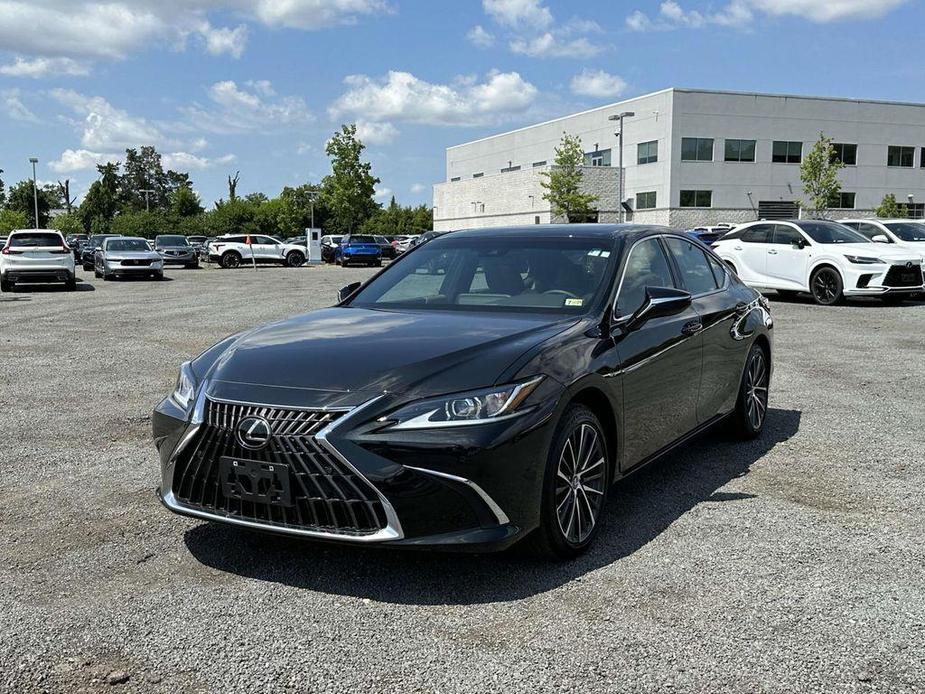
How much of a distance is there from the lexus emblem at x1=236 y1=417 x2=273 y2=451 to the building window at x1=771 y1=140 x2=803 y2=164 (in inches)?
2610

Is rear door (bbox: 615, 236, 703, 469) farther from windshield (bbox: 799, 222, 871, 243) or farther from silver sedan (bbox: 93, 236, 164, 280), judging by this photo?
silver sedan (bbox: 93, 236, 164, 280)

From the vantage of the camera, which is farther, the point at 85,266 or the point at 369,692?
the point at 85,266

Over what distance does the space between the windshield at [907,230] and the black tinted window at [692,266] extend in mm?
16208

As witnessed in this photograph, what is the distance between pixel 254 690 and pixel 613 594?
5.02 ft

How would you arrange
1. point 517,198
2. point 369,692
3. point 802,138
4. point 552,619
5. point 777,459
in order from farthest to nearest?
point 517,198 → point 802,138 → point 777,459 → point 552,619 → point 369,692

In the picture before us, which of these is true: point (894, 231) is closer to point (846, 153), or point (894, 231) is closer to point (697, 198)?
point (697, 198)

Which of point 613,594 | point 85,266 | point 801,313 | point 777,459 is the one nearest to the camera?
point 613,594

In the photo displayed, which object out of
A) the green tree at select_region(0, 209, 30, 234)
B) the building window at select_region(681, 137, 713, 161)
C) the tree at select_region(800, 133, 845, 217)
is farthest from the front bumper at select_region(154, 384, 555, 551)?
the green tree at select_region(0, 209, 30, 234)

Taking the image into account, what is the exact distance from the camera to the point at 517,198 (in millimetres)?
71812

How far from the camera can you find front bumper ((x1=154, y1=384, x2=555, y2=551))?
11.5ft

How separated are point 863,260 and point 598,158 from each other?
55.4 m

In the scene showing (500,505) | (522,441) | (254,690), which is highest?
(522,441)

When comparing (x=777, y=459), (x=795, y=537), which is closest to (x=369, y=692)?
(x=795, y=537)

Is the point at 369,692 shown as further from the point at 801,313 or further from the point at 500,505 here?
the point at 801,313
